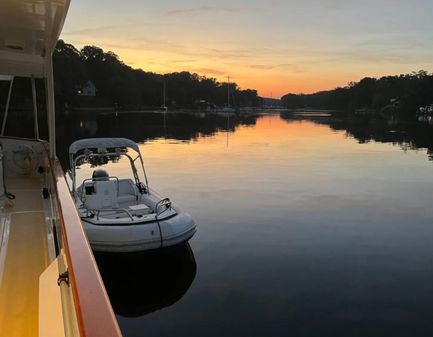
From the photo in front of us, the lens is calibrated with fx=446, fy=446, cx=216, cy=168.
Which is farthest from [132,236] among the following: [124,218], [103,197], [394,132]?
[394,132]

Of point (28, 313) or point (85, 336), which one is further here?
point (28, 313)

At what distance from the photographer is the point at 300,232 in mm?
10227

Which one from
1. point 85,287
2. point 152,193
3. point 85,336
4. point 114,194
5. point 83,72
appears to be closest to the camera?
point 85,336

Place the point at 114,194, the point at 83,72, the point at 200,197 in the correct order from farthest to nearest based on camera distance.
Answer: the point at 83,72, the point at 200,197, the point at 114,194

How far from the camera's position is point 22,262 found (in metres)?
Result: 4.25

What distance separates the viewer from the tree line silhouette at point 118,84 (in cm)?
9288

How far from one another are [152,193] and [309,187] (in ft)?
24.3

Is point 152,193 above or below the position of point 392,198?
above

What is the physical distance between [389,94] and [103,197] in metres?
161

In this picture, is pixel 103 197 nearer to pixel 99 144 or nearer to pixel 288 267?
pixel 99 144

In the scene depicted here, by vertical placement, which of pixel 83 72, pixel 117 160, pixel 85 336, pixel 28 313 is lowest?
pixel 117 160

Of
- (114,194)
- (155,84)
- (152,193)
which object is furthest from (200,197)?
(155,84)

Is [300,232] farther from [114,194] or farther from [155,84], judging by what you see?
Result: [155,84]

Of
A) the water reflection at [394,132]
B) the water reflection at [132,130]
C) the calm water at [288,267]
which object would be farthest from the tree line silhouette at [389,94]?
the calm water at [288,267]
